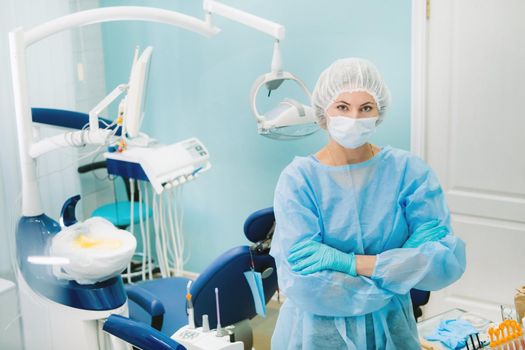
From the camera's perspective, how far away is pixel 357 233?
5.78 feet

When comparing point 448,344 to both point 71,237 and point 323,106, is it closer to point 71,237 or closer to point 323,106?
point 323,106

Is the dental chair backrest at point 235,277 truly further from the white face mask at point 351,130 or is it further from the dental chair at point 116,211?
the dental chair at point 116,211

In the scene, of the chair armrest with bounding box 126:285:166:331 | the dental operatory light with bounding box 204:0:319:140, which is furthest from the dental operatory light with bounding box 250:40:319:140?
the chair armrest with bounding box 126:285:166:331

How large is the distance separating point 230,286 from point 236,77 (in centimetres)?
135

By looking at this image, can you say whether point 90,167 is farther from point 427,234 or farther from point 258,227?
point 427,234

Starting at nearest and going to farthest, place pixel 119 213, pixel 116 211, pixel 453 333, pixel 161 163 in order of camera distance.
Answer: pixel 453 333 < pixel 161 163 < pixel 116 211 < pixel 119 213

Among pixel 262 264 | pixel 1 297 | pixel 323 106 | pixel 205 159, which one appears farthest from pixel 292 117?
pixel 1 297

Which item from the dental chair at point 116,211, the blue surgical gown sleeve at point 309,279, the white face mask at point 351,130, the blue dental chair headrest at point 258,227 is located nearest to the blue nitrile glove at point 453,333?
the blue surgical gown sleeve at point 309,279

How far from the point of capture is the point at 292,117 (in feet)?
9.03

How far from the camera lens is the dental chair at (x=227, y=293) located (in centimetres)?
237

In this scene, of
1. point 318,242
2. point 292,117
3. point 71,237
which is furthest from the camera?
point 292,117

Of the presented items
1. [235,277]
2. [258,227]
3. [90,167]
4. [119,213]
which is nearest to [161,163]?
[258,227]

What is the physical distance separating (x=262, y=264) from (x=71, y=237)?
2.31 feet

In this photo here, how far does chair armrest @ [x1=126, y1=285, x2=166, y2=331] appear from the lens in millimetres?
2506
